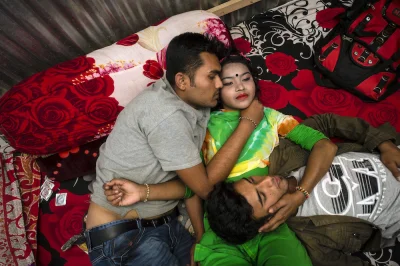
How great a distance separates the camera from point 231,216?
1.39m

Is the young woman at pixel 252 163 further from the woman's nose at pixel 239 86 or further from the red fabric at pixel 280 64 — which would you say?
the red fabric at pixel 280 64

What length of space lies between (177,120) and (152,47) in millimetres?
748

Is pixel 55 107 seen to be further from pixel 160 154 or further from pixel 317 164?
pixel 317 164

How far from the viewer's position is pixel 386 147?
1661 mm

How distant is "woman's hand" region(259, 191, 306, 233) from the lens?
1.44 meters

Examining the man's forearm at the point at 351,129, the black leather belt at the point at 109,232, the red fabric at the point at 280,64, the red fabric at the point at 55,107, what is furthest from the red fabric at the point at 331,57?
the black leather belt at the point at 109,232

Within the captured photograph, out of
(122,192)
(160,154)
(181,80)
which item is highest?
(181,80)

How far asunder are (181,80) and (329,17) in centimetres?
175

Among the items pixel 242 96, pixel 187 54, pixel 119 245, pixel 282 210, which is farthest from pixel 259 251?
pixel 187 54

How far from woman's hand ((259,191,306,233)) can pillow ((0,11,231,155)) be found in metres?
1.10

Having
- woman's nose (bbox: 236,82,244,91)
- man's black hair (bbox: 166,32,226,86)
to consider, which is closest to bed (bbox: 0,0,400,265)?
man's black hair (bbox: 166,32,226,86)

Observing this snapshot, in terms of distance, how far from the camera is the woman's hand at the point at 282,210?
144 cm

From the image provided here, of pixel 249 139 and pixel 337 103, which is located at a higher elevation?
pixel 249 139

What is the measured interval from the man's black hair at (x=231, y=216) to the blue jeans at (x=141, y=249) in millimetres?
383
